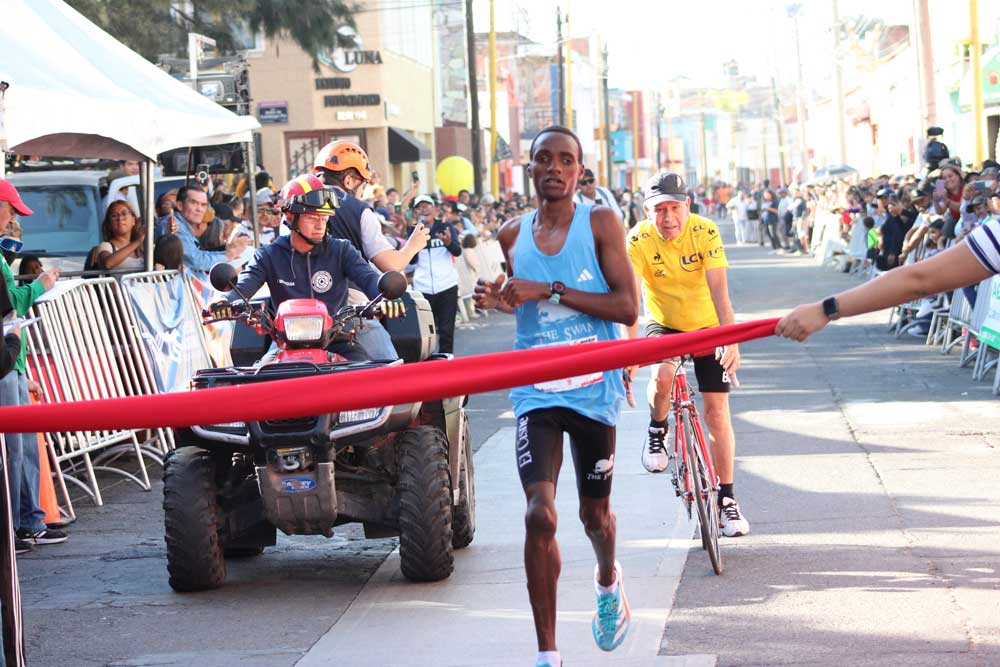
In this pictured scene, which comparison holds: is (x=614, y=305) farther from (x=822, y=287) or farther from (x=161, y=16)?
(x=822, y=287)

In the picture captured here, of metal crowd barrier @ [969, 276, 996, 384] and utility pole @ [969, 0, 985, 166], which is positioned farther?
utility pole @ [969, 0, 985, 166]

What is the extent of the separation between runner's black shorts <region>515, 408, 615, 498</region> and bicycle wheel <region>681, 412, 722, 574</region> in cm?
165

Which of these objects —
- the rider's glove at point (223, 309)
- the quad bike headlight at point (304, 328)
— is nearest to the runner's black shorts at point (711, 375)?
the quad bike headlight at point (304, 328)

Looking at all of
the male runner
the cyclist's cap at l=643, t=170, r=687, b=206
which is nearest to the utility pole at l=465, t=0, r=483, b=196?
the cyclist's cap at l=643, t=170, r=687, b=206

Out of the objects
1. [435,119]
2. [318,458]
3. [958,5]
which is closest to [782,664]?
[318,458]

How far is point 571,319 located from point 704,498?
80.8 inches

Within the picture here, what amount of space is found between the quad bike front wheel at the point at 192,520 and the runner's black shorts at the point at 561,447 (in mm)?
2156

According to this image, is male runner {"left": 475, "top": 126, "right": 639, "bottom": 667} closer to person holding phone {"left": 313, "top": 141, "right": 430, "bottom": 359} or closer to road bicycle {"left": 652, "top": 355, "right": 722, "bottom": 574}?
road bicycle {"left": 652, "top": 355, "right": 722, "bottom": 574}

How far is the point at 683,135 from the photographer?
557 feet

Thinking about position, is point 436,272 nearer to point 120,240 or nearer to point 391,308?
point 120,240

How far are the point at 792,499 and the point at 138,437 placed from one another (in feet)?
17.1

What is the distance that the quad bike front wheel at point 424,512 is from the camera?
7.18 meters

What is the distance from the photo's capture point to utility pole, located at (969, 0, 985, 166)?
2650 centimetres

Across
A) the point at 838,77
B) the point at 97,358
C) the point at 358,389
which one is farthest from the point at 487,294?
the point at 838,77
